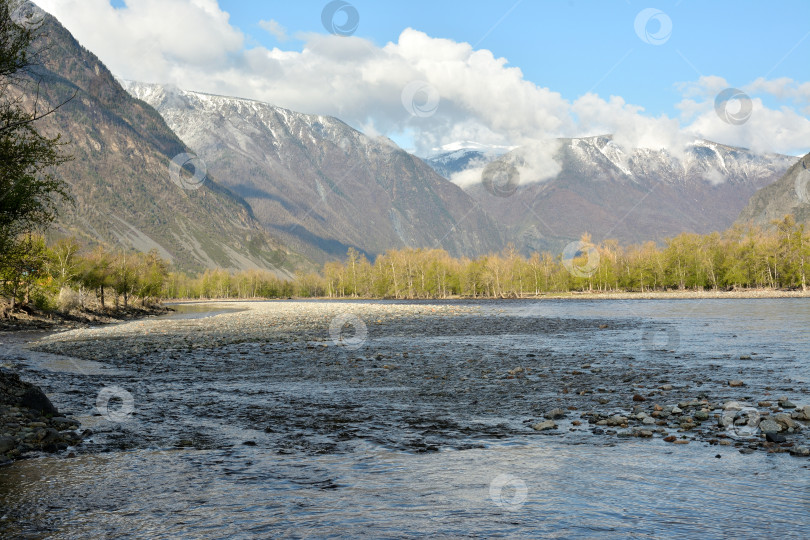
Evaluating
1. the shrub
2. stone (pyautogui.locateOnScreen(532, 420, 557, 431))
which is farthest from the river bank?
the shrub

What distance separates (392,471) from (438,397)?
29.1 ft

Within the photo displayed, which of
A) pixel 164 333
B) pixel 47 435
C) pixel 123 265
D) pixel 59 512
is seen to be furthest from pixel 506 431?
pixel 123 265

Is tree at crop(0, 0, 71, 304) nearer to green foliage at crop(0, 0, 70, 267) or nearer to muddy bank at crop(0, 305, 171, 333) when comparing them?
green foliage at crop(0, 0, 70, 267)

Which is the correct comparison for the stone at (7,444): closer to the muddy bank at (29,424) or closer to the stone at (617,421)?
the muddy bank at (29,424)

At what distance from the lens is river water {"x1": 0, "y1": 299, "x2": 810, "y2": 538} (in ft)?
29.4

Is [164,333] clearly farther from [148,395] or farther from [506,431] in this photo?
[506,431]

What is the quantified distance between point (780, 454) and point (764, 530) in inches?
184

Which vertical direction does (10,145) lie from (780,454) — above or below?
above

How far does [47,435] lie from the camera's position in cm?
1391

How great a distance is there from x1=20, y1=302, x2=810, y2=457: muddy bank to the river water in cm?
13

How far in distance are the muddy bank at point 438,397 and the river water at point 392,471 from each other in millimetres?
133

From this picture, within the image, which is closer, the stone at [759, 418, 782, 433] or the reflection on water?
the reflection on water

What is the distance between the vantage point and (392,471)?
38.4 ft

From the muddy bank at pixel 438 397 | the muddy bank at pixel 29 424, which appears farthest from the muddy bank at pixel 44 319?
the muddy bank at pixel 29 424
